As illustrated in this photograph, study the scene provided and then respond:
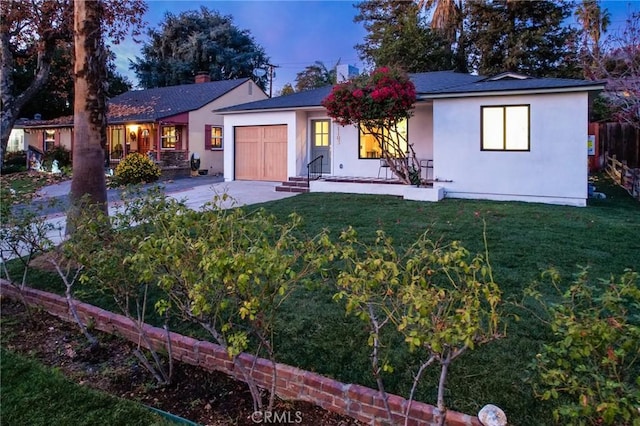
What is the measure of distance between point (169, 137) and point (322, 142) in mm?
10144

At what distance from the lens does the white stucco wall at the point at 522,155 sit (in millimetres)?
11289

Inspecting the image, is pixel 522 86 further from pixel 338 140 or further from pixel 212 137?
pixel 212 137

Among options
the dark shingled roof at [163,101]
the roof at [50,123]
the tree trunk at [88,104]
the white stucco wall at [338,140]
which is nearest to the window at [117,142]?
the dark shingled roof at [163,101]

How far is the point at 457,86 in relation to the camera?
13359mm

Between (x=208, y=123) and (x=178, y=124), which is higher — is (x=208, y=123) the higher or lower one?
the higher one

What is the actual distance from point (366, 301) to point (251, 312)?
641 millimetres

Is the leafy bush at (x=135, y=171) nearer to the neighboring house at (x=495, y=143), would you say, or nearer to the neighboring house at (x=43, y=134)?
the neighboring house at (x=495, y=143)

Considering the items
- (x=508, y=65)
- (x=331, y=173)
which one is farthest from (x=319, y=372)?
(x=508, y=65)

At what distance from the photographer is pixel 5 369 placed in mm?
3859

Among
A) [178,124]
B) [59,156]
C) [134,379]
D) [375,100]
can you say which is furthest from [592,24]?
[59,156]

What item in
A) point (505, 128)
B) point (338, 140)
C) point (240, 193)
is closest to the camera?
point (505, 128)

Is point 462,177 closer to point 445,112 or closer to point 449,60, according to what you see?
point 445,112

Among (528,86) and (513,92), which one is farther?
(513,92)

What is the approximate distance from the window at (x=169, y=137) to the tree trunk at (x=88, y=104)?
667 inches
